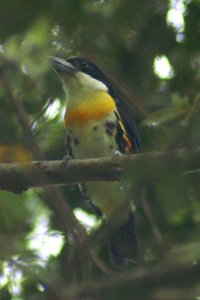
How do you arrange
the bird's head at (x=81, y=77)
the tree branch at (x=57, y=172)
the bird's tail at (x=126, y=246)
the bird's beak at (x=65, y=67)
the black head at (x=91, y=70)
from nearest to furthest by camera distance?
the tree branch at (x=57, y=172), the bird's tail at (x=126, y=246), the bird's beak at (x=65, y=67), the bird's head at (x=81, y=77), the black head at (x=91, y=70)

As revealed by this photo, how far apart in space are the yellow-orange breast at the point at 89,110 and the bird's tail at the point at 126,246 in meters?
0.59

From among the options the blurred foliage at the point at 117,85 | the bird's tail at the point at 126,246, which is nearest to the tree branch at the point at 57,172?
the blurred foliage at the point at 117,85

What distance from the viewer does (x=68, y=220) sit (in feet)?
6.71

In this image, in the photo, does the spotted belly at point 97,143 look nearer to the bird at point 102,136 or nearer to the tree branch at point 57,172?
the bird at point 102,136

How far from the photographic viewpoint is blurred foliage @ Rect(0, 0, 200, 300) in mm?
1713

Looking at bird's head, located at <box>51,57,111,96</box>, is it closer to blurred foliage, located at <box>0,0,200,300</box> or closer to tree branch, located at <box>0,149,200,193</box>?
blurred foliage, located at <box>0,0,200,300</box>

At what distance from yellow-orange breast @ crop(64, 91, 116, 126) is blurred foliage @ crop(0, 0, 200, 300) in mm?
353

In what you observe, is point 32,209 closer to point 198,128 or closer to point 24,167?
point 24,167

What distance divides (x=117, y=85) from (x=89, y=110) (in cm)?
87

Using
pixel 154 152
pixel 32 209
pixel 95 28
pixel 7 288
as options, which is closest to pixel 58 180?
pixel 32 209

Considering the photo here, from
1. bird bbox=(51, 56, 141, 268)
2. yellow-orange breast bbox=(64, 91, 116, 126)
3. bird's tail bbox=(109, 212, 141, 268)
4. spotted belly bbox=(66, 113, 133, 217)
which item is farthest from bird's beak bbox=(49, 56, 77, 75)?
bird's tail bbox=(109, 212, 141, 268)

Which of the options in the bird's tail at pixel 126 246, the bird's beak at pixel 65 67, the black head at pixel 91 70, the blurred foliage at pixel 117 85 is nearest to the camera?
the blurred foliage at pixel 117 85

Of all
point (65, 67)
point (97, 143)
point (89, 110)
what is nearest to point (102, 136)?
point (97, 143)

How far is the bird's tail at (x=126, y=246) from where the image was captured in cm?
382
